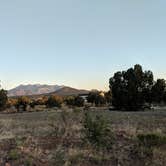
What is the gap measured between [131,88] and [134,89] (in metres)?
0.64

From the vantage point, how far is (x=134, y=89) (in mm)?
73438

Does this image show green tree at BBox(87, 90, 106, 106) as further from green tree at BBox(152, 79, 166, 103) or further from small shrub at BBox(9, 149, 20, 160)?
small shrub at BBox(9, 149, 20, 160)

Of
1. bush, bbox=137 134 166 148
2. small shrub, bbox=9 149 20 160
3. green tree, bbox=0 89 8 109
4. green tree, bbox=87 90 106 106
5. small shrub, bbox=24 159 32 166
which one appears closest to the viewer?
small shrub, bbox=24 159 32 166

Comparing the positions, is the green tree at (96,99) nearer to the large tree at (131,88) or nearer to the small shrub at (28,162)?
the large tree at (131,88)

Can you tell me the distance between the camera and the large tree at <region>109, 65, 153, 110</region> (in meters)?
72.8

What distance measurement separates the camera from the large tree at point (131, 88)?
72750mm

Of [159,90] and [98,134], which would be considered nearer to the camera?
[98,134]

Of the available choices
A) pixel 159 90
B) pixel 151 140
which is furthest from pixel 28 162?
pixel 159 90

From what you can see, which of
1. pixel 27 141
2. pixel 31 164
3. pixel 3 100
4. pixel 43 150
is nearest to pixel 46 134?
pixel 27 141

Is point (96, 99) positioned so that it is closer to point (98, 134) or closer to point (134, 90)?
point (134, 90)

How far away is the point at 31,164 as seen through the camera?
11336mm

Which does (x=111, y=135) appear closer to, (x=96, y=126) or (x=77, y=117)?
(x=96, y=126)

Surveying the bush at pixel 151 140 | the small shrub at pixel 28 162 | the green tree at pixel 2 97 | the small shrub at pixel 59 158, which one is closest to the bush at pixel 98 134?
the bush at pixel 151 140

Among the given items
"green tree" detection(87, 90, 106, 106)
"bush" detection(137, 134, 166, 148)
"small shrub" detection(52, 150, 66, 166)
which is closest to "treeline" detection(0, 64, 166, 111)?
"green tree" detection(87, 90, 106, 106)
